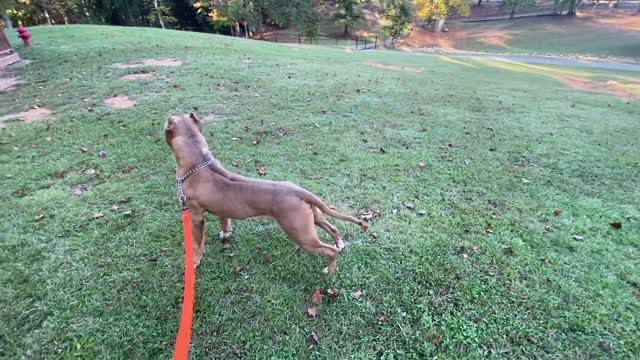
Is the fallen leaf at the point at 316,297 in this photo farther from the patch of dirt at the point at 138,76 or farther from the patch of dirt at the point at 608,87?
the patch of dirt at the point at 608,87

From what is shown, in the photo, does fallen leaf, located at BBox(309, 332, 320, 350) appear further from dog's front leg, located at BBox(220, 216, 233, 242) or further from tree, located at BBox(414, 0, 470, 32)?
tree, located at BBox(414, 0, 470, 32)

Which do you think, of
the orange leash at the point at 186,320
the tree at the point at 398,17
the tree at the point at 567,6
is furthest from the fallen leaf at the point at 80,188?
the tree at the point at 567,6

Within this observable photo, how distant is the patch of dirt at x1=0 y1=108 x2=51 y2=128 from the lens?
5.91 meters

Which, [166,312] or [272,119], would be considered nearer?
[166,312]

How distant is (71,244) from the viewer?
127 inches

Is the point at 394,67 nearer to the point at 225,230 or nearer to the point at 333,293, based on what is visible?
the point at 225,230

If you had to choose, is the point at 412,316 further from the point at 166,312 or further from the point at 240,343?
the point at 166,312

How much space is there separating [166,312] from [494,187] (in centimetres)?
401

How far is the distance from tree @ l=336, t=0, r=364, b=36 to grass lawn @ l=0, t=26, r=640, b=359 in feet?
106

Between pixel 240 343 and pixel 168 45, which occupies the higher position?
pixel 168 45

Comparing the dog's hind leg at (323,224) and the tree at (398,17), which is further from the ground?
the tree at (398,17)

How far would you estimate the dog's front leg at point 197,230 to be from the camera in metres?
2.73

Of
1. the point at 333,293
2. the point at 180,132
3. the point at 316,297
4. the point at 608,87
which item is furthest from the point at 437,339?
the point at 608,87

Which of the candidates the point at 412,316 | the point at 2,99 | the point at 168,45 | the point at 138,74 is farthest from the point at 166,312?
the point at 168,45
